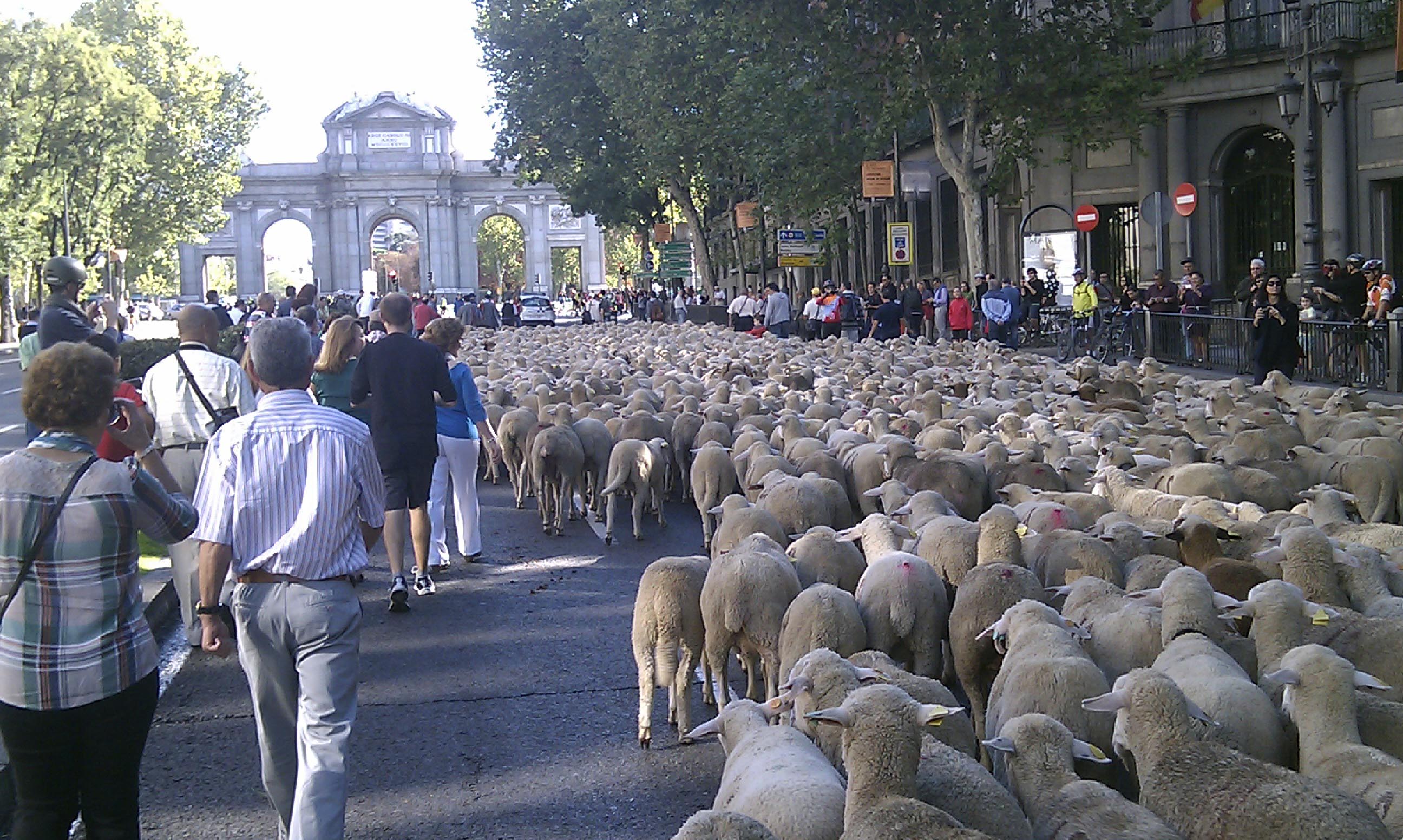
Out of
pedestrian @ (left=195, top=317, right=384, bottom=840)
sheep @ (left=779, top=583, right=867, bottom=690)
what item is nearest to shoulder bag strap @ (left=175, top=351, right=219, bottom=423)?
pedestrian @ (left=195, top=317, right=384, bottom=840)

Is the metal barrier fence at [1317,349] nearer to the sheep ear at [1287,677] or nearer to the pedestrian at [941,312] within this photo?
the pedestrian at [941,312]

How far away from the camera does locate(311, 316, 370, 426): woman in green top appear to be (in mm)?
9250

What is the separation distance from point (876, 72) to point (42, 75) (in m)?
37.9

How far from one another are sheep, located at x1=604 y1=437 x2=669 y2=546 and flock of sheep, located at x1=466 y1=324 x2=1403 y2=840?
0.03 meters

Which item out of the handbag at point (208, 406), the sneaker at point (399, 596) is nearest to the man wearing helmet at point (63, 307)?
the handbag at point (208, 406)

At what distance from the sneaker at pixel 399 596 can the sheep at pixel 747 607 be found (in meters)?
2.85

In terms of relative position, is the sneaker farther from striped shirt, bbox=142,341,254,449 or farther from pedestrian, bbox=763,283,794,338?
pedestrian, bbox=763,283,794,338

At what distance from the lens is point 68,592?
421cm

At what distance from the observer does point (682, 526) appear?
11.9 m

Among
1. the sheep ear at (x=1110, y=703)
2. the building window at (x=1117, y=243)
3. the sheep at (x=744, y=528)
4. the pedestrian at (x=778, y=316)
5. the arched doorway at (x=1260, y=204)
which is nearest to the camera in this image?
the sheep ear at (x=1110, y=703)

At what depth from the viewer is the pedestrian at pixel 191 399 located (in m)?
7.79

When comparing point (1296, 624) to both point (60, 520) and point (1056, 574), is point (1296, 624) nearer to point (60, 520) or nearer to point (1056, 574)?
point (1056, 574)

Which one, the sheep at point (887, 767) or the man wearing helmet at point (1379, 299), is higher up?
the man wearing helmet at point (1379, 299)

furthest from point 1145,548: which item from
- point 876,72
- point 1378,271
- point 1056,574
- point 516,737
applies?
point 876,72
